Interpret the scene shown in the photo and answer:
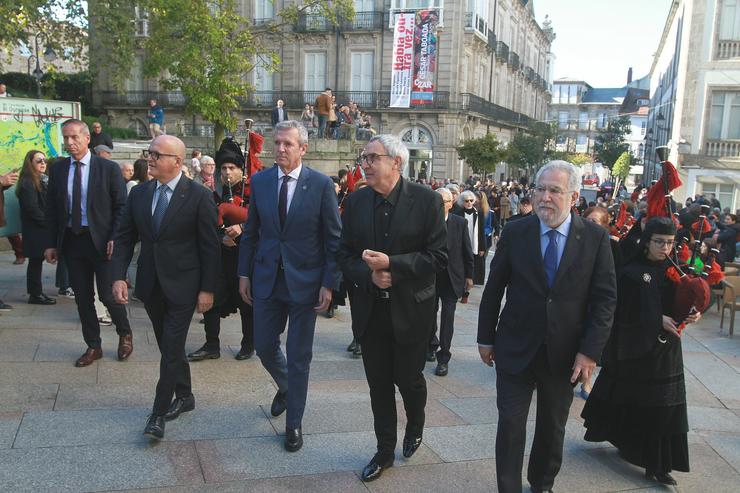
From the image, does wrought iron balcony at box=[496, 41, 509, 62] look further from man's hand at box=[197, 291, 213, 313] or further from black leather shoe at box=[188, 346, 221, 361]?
man's hand at box=[197, 291, 213, 313]

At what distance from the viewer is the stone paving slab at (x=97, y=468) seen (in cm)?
364

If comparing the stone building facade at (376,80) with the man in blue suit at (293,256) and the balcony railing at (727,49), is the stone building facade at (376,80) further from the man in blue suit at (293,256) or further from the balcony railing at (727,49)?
the man in blue suit at (293,256)

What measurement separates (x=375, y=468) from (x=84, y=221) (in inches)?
133

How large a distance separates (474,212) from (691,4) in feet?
62.6

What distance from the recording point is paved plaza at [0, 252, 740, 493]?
3883 millimetres

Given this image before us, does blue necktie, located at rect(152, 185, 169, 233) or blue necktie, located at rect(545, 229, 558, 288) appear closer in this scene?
blue necktie, located at rect(545, 229, 558, 288)

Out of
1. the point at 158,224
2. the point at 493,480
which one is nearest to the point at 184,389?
the point at 158,224

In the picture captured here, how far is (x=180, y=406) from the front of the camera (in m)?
4.74

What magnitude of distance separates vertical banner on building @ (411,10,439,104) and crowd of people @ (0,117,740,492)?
2807 centimetres

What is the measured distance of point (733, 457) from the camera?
4852 millimetres

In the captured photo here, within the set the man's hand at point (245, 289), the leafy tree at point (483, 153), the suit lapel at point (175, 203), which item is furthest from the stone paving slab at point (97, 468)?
the leafy tree at point (483, 153)

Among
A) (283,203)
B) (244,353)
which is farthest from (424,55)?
(283,203)

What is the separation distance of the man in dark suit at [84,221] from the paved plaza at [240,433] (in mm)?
565

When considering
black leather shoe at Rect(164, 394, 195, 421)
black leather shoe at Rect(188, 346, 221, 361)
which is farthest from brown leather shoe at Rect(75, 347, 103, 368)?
black leather shoe at Rect(164, 394, 195, 421)
